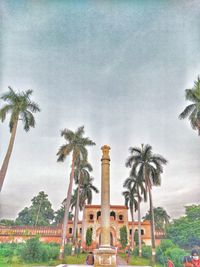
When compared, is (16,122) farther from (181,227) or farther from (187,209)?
(187,209)

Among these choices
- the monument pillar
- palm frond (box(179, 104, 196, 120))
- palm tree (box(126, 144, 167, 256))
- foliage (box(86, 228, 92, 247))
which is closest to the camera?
the monument pillar

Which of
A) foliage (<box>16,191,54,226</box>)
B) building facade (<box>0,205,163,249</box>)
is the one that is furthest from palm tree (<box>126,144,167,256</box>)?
foliage (<box>16,191,54,226</box>)

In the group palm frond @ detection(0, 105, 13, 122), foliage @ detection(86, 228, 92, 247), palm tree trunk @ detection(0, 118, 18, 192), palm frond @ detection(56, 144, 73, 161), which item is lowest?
foliage @ detection(86, 228, 92, 247)

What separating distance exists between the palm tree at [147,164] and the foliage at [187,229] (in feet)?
41.1

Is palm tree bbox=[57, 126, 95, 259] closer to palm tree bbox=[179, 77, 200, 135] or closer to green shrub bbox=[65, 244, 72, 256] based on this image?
green shrub bbox=[65, 244, 72, 256]

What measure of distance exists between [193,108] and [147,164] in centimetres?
704

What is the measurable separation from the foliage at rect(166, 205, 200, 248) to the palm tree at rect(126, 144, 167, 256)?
12539mm

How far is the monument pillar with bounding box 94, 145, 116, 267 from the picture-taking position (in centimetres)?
1002

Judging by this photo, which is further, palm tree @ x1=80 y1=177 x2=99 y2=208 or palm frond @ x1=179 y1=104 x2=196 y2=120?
palm tree @ x1=80 y1=177 x2=99 y2=208

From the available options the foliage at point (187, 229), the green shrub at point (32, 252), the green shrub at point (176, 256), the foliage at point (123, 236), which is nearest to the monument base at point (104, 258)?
the green shrub at point (176, 256)

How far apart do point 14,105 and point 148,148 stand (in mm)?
12955

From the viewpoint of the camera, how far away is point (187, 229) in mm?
30641

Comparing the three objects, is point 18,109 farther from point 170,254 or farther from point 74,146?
point 170,254

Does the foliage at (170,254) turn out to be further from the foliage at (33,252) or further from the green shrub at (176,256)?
the foliage at (33,252)
